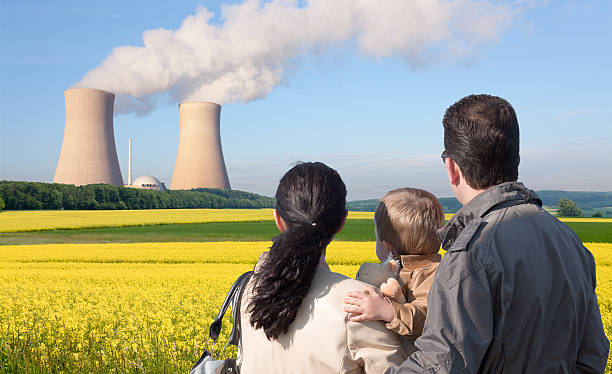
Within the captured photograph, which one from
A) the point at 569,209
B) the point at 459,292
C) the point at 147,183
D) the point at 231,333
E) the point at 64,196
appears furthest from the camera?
the point at 147,183

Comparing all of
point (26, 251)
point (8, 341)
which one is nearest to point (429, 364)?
point (8, 341)

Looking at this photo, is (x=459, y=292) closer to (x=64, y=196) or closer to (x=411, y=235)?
(x=411, y=235)

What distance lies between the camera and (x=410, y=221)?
1587 millimetres

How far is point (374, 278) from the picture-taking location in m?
1.39

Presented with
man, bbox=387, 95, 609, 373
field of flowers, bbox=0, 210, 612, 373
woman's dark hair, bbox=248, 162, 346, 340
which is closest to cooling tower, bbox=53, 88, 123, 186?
field of flowers, bbox=0, 210, 612, 373

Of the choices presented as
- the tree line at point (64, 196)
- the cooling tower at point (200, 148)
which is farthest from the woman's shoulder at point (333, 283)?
A: the tree line at point (64, 196)

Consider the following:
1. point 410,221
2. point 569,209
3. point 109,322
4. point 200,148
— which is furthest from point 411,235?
point 569,209

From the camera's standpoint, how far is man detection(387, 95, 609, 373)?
3.42 ft

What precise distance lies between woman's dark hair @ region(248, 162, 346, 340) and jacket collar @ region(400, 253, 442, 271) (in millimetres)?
428

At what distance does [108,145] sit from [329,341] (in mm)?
30310

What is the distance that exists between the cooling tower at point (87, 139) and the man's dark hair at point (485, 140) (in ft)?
94.7

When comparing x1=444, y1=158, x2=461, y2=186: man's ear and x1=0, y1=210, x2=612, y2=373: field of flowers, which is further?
x1=0, y1=210, x2=612, y2=373: field of flowers

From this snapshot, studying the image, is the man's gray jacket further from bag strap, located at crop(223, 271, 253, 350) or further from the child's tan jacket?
bag strap, located at crop(223, 271, 253, 350)

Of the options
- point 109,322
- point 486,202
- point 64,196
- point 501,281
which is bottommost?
point 64,196
